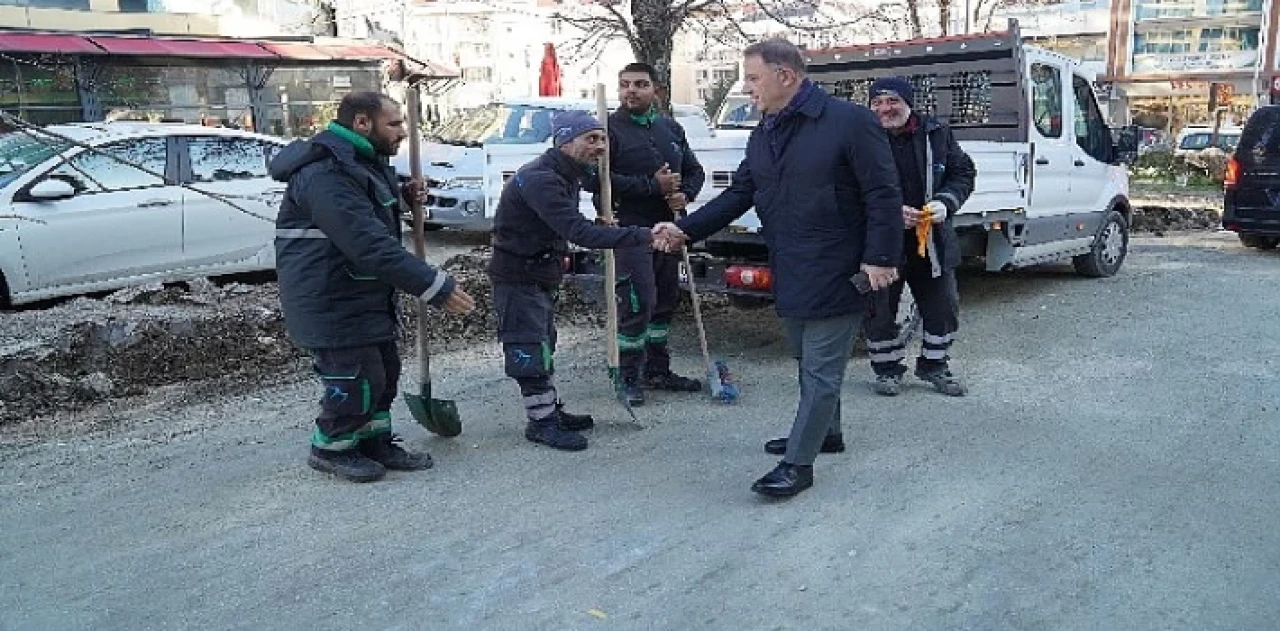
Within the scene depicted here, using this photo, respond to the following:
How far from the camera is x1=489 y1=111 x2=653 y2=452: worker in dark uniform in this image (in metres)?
4.55

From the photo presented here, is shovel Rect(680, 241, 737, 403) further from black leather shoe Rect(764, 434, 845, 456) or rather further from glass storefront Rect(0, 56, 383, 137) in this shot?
glass storefront Rect(0, 56, 383, 137)

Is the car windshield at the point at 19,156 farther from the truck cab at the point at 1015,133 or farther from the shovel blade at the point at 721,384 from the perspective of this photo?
the truck cab at the point at 1015,133

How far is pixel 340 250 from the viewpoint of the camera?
4004 millimetres

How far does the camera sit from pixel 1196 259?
35.3 feet

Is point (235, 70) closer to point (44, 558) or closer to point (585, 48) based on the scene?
point (585, 48)

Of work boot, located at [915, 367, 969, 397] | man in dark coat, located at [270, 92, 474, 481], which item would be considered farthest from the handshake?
work boot, located at [915, 367, 969, 397]

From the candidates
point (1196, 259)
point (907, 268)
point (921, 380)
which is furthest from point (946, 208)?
point (1196, 259)

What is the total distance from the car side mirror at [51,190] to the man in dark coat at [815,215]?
17.2ft

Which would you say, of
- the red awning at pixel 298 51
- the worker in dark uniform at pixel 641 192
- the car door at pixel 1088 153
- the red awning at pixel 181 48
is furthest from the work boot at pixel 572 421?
the red awning at pixel 298 51

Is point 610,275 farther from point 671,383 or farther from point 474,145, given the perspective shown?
point 474,145

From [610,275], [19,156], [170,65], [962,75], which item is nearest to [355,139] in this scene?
[610,275]

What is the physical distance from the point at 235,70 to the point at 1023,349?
17.6 metres

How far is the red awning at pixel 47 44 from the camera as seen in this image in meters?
16.7

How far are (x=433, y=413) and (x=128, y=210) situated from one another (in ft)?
12.8
